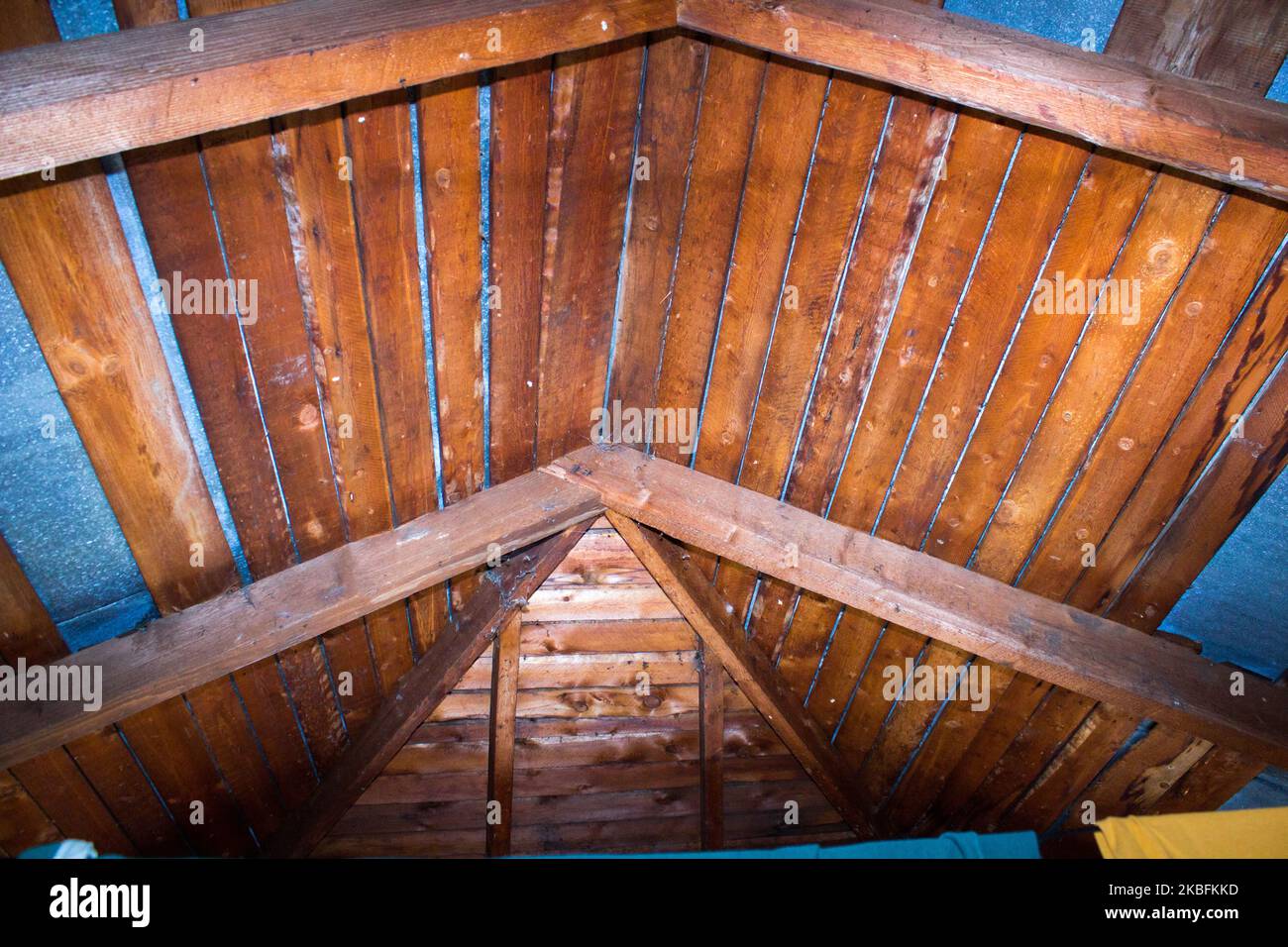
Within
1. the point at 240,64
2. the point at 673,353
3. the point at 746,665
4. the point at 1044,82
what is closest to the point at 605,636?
the point at 746,665

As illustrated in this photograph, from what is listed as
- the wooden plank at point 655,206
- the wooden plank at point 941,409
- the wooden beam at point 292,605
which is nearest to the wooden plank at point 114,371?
the wooden beam at point 292,605

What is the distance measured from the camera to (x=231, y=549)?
9.77 ft

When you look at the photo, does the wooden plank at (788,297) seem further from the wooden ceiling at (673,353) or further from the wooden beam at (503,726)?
the wooden beam at (503,726)

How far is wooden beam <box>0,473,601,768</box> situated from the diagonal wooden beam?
1.23 ft

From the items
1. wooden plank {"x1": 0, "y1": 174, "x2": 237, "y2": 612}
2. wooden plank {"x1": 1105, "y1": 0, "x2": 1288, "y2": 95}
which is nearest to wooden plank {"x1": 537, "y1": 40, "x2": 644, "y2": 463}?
wooden plank {"x1": 0, "y1": 174, "x2": 237, "y2": 612}

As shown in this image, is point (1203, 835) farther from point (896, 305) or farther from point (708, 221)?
point (708, 221)

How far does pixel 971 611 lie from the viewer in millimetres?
3266

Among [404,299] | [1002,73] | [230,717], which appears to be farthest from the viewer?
[230,717]

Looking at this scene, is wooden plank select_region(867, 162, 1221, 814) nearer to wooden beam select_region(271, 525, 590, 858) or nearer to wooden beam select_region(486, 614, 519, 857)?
wooden beam select_region(271, 525, 590, 858)

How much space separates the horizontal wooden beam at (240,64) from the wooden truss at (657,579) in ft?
4.86

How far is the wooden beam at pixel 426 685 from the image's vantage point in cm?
380
